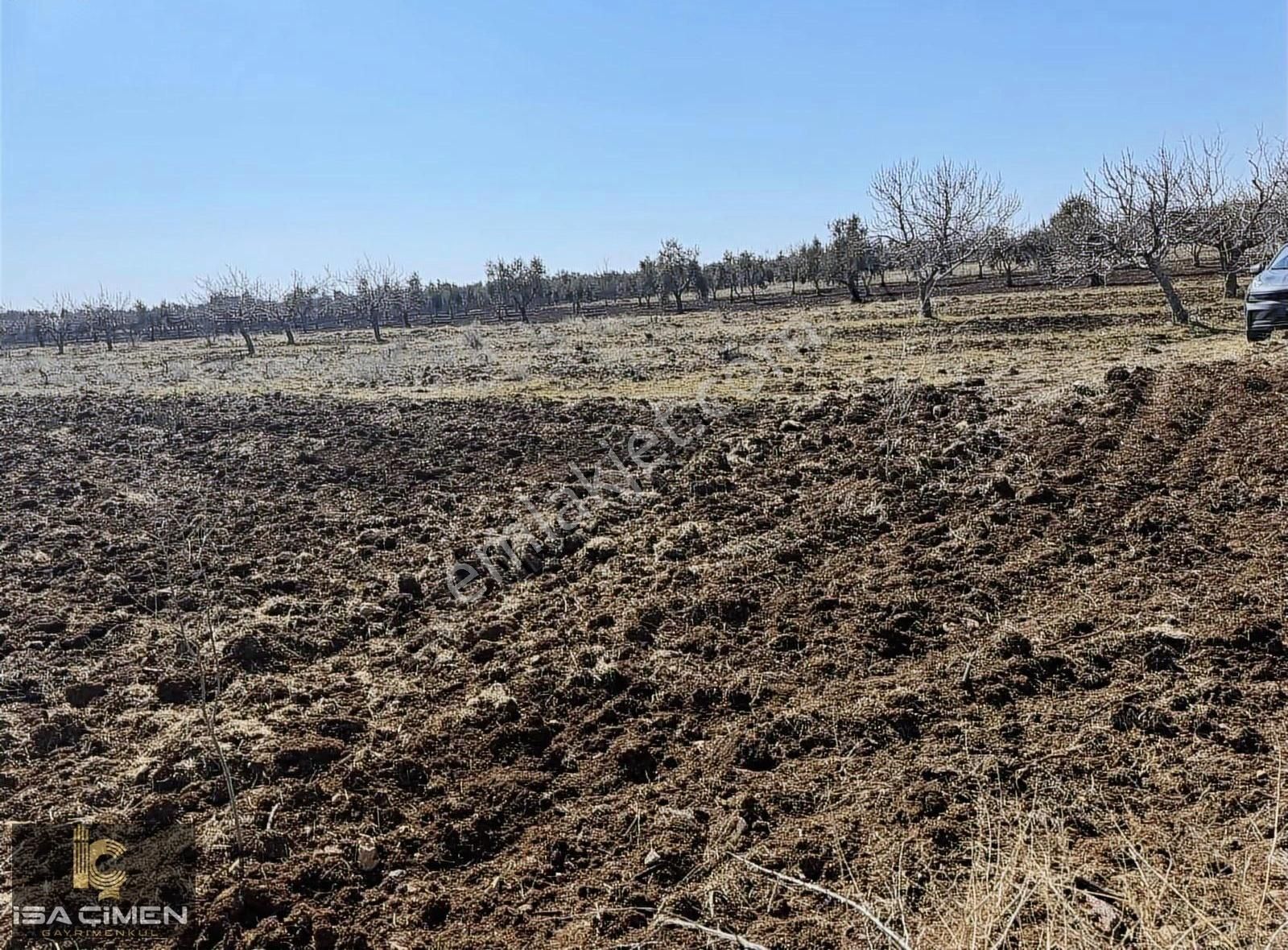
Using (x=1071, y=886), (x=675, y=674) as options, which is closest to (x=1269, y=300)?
(x=675, y=674)

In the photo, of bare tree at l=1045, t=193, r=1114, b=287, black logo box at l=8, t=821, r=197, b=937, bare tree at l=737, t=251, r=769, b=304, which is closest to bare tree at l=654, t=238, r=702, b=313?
bare tree at l=737, t=251, r=769, b=304

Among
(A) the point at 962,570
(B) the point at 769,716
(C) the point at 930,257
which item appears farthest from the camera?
(C) the point at 930,257

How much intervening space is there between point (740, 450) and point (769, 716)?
544 centimetres

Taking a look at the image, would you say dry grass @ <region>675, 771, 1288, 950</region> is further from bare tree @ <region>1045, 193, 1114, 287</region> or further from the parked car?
bare tree @ <region>1045, 193, 1114, 287</region>

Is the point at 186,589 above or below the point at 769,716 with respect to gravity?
above

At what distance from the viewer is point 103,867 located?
3.44 metres

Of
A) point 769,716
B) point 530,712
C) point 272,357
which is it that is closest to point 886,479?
point 769,716

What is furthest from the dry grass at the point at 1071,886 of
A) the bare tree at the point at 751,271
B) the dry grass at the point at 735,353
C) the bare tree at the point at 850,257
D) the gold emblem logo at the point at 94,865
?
the bare tree at the point at 751,271

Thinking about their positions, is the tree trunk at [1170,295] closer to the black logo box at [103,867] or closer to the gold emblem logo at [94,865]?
the black logo box at [103,867]

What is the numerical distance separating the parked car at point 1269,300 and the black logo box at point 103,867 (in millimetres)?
14064

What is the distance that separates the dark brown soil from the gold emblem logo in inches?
7.1

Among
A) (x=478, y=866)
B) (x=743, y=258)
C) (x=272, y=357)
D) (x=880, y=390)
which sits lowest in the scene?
(x=478, y=866)

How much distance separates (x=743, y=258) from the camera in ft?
203

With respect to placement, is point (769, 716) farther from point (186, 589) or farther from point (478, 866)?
point (186, 589)
